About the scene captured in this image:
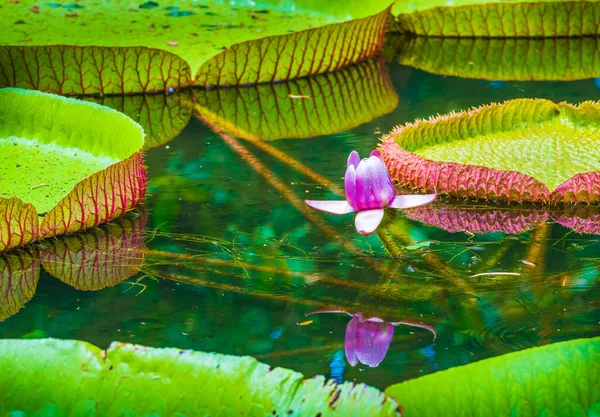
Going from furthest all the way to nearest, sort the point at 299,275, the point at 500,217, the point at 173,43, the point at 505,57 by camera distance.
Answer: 1. the point at 505,57
2. the point at 173,43
3. the point at 500,217
4. the point at 299,275

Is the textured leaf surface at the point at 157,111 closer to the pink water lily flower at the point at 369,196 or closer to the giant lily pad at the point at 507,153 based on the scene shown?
the giant lily pad at the point at 507,153

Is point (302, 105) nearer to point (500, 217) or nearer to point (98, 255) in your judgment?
point (500, 217)

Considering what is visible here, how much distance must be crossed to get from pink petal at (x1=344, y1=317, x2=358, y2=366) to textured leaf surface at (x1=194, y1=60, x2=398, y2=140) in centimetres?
150

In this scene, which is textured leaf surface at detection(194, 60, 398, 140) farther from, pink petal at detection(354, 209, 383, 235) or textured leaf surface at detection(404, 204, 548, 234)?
pink petal at detection(354, 209, 383, 235)

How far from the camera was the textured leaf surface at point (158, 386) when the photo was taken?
4.46 ft

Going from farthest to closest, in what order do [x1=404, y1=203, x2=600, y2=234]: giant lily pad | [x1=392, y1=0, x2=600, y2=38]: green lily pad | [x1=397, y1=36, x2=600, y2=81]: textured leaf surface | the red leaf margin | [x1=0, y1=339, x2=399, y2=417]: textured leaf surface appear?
[x1=392, y1=0, x2=600, y2=38]: green lily pad < [x1=397, y1=36, x2=600, y2=81]: textured leaf surface < [x1=404, y1=203, x2=600, y2=234]: giant lily pad < the red leaf margin < [x1=0, y1=339, x2=399, y2=417]: textured leaf surface

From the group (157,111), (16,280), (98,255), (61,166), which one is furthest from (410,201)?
(157,111)

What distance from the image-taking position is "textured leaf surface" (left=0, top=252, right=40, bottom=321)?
212cm

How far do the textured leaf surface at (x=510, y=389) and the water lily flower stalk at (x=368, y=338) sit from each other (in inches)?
14.7

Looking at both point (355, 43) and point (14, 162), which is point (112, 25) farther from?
point (14, 162)

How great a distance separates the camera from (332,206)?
7.70 feet

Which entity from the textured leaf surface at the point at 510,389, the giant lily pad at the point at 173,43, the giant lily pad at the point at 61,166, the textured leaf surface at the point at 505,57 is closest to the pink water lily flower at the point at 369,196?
the giant lily pad at the point at 61,166

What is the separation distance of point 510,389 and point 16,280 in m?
1.27

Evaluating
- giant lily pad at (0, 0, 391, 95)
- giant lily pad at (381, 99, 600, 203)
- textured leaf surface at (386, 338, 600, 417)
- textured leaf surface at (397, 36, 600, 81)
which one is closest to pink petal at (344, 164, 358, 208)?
giant lily pad at (381, 99, 600, 203)
